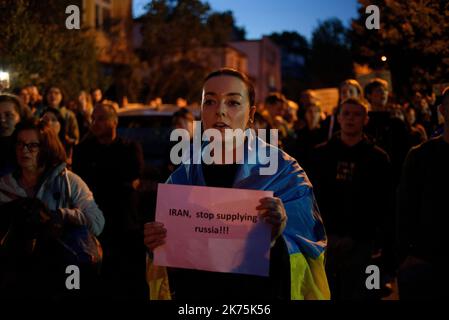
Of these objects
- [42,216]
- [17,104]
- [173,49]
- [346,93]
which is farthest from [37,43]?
[173,49]

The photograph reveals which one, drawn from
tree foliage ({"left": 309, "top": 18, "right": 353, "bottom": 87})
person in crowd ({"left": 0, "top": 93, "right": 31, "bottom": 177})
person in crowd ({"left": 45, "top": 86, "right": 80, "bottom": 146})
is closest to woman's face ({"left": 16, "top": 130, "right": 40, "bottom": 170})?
person in crowd ({"left": 0, "top": 93, "right": 31, "bottom": 177})

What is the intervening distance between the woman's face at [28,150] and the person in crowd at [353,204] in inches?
A: 88.5

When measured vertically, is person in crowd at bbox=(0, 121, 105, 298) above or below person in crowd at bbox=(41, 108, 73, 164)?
below

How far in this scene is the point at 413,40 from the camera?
14.8ft

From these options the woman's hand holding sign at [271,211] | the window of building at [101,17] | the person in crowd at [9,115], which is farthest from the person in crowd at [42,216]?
the window of building at [101,17]

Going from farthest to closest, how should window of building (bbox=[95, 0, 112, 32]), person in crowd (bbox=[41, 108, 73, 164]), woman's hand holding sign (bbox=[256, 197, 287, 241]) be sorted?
window of building (bbox=[95, 0, 112, 32])
person in crowd (bbox=[41, 108, 73, 164])
woman's hand holding sign (bbox=[256, 197, 287, 241])

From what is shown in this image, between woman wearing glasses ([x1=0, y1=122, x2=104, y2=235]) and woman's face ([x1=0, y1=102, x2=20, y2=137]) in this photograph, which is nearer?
woman wearing glasses ([x1=0, y1=122, x2=104, y2=235])

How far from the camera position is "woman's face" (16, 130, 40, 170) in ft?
14.7

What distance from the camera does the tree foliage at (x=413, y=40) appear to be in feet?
13.6

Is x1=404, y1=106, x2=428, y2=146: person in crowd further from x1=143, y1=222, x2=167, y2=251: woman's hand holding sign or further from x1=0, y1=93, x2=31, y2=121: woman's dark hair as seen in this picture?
x1=143, y1=222, x2=167, y2=251: woman's hand holding sign

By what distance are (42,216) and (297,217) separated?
209 centimetres

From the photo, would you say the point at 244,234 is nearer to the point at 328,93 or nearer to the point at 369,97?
the point at 369,97

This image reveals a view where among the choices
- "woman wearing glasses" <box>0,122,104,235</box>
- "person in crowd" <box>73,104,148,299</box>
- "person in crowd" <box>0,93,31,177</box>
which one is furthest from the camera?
"person in crowd" <box>73,104,148,299</box>

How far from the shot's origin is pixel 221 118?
2.69 metres
